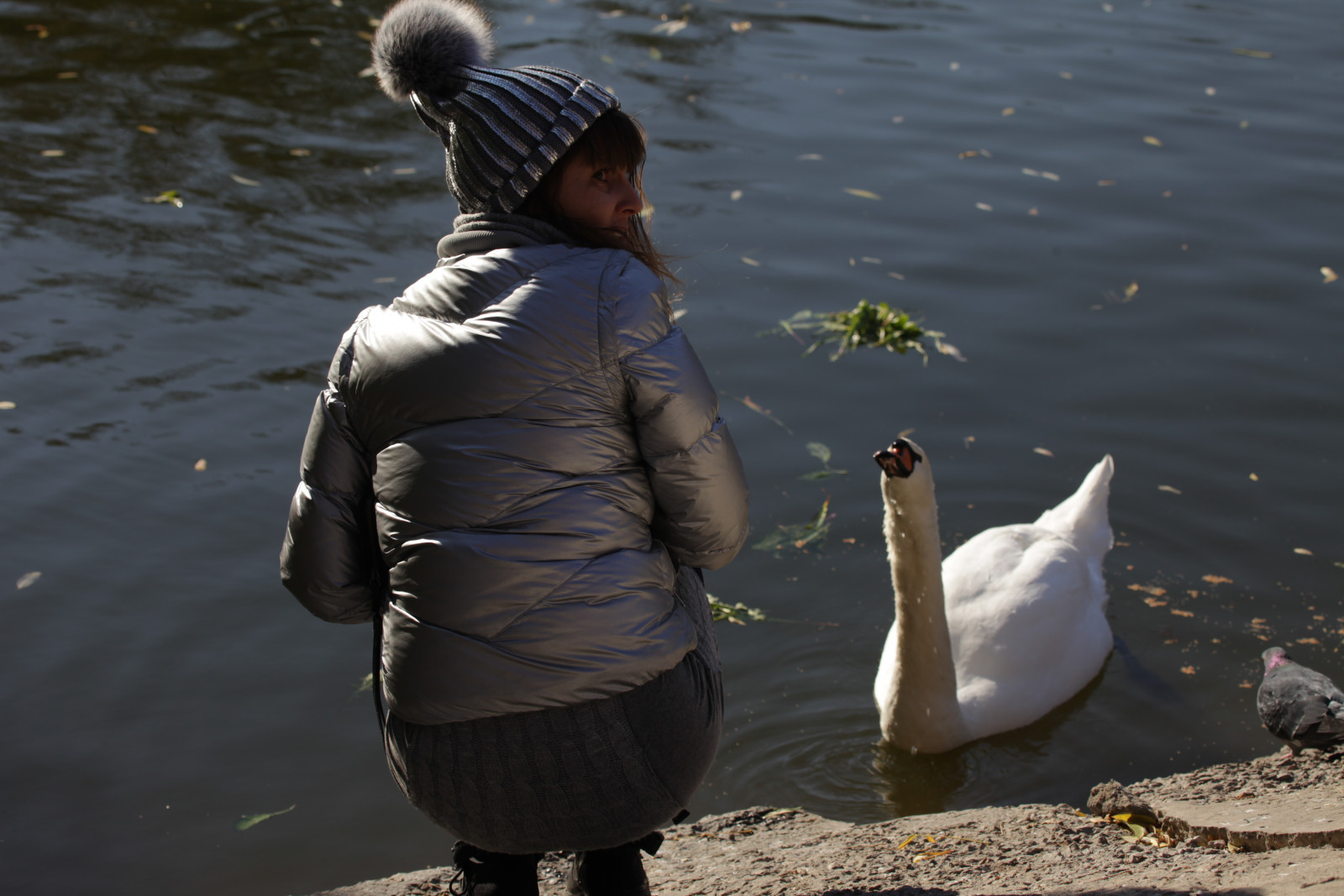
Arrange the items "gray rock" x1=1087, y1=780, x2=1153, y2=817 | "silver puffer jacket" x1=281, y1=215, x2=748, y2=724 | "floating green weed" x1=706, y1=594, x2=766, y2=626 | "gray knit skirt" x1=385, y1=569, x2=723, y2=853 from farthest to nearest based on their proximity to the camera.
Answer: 1. "floating green weed" x1=706, y1=594, x2=766, y2=626
2. "gray rock" x1=1087, y1=780, x2=1153, y2=817
3. "gray knit skirt" x1=385, y1=569, x2=723, y2=853
4. "silver puffer jacket" x1=281, y1=215, x2=748, y2=724

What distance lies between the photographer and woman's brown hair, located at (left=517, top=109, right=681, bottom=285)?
252cm

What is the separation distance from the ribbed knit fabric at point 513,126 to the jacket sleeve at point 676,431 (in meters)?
0.35

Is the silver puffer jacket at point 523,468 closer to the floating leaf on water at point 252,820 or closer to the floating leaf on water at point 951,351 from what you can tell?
the floating leaf on water at point 252,820

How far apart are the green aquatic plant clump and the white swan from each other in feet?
7.27

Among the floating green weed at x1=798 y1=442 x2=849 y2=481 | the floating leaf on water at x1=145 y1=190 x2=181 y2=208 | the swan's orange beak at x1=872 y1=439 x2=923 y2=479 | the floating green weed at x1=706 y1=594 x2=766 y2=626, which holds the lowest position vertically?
the floating green weed at x1=706 y1=594 x2=766 y2=626

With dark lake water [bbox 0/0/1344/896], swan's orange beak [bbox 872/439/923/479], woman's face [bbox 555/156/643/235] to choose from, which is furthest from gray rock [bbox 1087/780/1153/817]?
woman's face [bbox 555/156/643/235]

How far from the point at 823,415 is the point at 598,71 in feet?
21.5

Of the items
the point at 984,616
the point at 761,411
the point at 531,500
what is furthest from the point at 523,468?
the point at 761,411

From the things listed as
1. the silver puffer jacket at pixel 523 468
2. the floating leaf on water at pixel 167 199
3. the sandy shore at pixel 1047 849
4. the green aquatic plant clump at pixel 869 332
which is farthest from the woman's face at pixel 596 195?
the floating leaf on water at pixel 167 199

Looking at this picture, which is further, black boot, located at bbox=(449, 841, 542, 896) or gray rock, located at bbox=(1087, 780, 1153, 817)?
gray rock, located at bbox=(1087, 780, 1153, 817)

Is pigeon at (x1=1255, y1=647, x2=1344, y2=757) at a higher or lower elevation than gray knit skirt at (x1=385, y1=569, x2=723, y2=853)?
lower

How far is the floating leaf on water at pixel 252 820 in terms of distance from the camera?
447cm

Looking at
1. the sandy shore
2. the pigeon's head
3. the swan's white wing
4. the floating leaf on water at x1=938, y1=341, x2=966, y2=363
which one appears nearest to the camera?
the sandy shore

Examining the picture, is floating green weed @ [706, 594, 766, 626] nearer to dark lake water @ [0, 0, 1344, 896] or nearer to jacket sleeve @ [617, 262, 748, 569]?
dark lake water @ [0, 0, 1344, 896]
